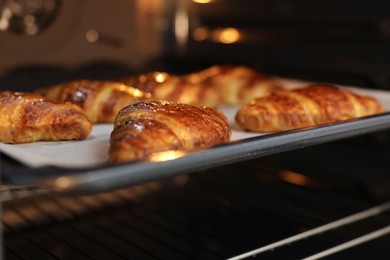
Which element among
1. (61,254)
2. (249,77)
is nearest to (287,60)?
(249,77)

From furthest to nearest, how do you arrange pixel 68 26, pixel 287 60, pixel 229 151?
pixel 287 60 → pixel 68 26 → pixel 229 151

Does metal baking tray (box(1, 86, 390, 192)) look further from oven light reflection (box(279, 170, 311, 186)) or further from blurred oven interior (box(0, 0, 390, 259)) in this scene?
oven light reflection (box(279, 170, 311, 186))

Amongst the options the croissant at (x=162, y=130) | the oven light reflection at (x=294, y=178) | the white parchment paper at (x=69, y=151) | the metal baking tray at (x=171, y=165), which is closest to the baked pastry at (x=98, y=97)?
the white parchment paper at (x=69, y=151)

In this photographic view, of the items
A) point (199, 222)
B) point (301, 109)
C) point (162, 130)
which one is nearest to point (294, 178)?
point (199, 222)

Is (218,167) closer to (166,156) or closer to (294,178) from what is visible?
(294,178)

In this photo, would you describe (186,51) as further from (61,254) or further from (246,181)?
(61,254)

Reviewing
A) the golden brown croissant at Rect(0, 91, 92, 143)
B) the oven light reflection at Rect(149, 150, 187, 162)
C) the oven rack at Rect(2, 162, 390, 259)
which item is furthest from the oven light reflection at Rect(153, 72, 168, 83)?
the oven light reflection at Rect(149, 150, 187, 162)

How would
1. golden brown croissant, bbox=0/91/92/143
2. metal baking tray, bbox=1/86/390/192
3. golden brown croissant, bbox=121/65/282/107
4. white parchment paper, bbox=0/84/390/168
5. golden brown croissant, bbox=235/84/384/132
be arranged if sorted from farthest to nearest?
golden brown croissant, bbox=121/65/282/107, golden brown croissant, bbox=235/84/384/132, golden brown croissant, bbox=0/91/92/143, white parchment paper, bbox=0/84/390/168, metal baking tray, bbox=1/86/390/192
